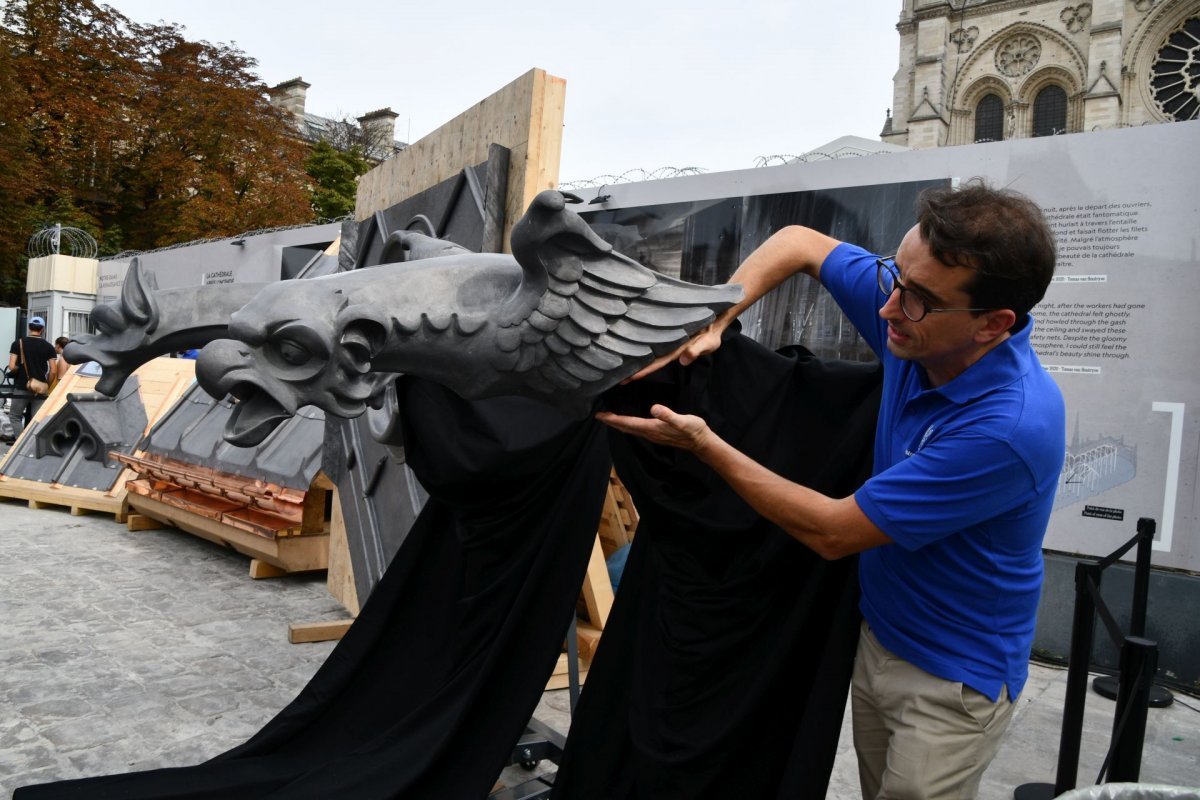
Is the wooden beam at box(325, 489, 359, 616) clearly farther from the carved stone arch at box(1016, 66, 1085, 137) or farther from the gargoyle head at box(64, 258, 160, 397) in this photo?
the carved stone arch at box(1016, 66, 1085, 137)

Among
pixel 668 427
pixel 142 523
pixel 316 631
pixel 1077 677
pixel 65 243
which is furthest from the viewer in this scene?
pixel 65 243

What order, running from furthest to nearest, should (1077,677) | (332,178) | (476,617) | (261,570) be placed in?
(332,178) → (261,570) → (1077,677) → (476,617)

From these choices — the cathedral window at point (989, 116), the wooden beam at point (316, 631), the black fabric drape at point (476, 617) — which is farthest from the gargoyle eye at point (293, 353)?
the cathedral window at point (989, 116)

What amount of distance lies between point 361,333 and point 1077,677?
2.77 m

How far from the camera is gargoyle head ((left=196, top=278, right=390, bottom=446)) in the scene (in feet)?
4.80

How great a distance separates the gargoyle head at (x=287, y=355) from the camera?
57.6 inches

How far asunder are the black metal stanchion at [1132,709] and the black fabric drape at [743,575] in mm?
A: 935

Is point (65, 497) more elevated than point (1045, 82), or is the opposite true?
point (1045, 82)

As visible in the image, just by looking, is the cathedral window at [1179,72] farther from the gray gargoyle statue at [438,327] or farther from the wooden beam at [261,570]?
the gray gargoyle statue at [438,327]

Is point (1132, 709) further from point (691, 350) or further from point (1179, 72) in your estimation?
point (1179, 72)

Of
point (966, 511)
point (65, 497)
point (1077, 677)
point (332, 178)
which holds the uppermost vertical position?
point (332, 178)

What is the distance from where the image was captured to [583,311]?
175 centimetres

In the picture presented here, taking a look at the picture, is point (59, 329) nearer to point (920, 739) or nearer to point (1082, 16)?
point (920, 739)

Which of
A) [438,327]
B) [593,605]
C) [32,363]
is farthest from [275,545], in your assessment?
[32,363]
